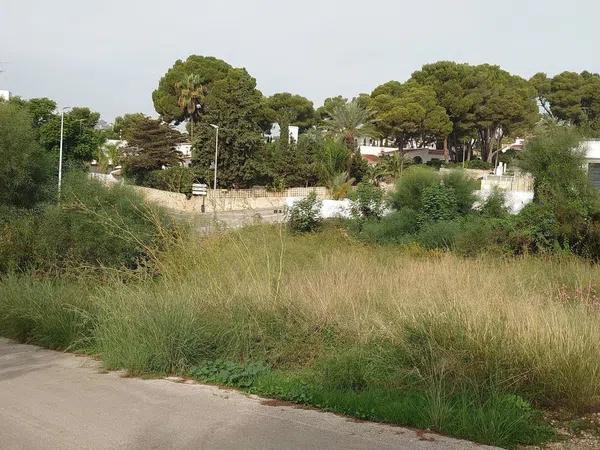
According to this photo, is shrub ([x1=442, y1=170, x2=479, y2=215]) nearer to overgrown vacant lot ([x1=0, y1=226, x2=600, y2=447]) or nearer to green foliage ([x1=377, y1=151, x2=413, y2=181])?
overgrown vacant lot ([x1=0, y1=226, x2=600, y2=447])

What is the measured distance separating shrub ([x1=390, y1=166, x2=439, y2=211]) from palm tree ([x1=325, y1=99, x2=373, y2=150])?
142ft

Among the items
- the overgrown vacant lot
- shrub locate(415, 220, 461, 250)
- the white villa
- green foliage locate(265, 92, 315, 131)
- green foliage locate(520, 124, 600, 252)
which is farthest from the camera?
green foliage locate(265, 92, 315, 131)

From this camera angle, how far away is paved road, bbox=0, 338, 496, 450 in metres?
4.96

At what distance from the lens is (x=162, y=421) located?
5.49 m

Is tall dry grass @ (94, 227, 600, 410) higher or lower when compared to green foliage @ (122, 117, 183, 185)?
lower

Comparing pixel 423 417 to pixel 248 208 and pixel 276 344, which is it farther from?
pixel 248 208

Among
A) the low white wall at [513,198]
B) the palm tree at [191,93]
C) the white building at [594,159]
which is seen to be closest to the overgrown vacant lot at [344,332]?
the low white wall at [513,198]

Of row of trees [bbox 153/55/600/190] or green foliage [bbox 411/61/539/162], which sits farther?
green foliage [bbox 411/61/539/162]

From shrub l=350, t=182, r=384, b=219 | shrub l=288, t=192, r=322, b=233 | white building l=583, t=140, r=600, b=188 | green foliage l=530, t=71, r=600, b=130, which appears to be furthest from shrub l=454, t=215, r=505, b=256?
green foliage l=530, t=71, r=600, b=130

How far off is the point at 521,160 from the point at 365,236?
23.5 ft

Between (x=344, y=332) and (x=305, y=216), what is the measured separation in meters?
20.1

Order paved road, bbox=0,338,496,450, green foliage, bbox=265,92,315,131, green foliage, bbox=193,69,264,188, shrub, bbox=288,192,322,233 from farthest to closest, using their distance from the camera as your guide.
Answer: green foliage, bbox=265,92,315,131
green foliage, bbox=193,69,264,188
shrub, bbox=288,192,322,233
paved road, bbox=0,338,496,450

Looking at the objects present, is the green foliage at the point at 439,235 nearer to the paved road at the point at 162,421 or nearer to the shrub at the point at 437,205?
the shrub at the point at 437,205

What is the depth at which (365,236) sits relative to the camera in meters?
25.8
